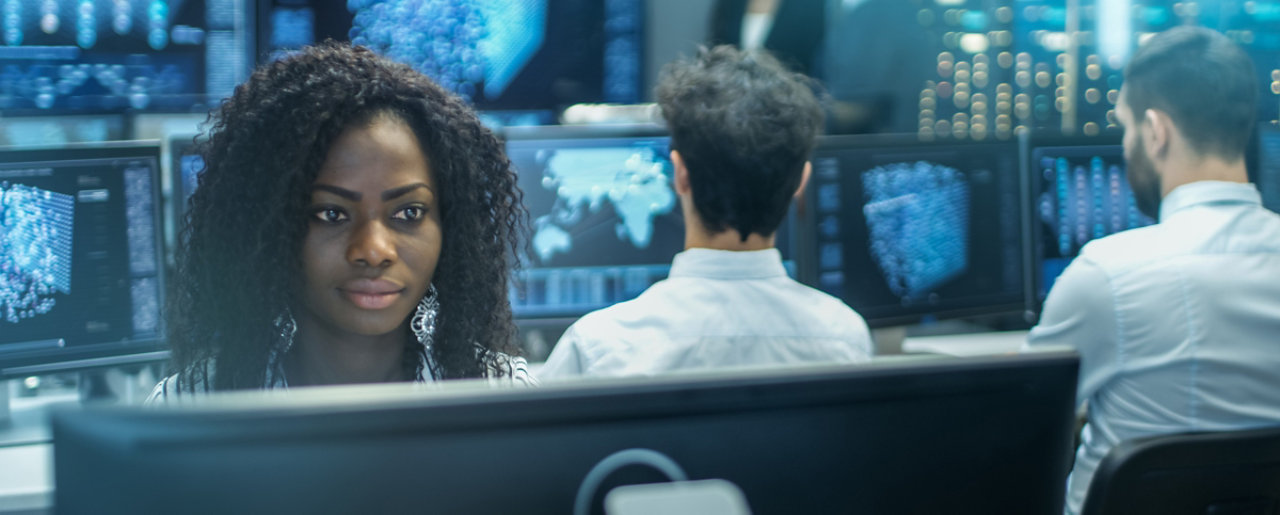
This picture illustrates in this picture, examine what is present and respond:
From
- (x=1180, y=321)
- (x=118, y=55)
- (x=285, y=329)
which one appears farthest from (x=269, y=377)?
(x=118, y=55)

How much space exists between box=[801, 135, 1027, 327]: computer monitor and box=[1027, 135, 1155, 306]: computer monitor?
5cm

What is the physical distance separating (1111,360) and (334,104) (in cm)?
127

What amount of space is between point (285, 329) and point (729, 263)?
66 cm

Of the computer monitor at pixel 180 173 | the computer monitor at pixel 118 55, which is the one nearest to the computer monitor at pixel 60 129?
the computer monitor at pixel 118 55

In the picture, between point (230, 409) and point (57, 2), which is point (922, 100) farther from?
point (230, 409)

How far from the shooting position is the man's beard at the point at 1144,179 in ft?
6.17

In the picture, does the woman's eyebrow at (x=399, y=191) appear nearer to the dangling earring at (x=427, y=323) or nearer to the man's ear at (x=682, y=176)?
the dangling earring at (x=427, y=323)

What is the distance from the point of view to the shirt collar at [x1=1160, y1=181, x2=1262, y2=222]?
1.71 m

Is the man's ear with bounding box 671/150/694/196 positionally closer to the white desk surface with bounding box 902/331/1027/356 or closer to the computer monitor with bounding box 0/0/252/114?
the white desk surface with bounding box 902/331/1027/356

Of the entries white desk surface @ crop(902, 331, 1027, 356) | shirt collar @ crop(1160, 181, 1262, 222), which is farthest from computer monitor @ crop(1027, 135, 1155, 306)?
shirt collar @ crop(1160, 181, 1262, 222)

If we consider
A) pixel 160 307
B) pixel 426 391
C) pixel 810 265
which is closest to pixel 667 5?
pixel 810 265

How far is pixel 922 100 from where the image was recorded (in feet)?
11.4

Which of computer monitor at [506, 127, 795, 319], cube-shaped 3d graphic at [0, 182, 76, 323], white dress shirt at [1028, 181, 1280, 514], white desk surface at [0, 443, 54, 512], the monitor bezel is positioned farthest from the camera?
the monitor bezel

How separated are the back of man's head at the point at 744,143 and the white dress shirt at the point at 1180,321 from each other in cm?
53
